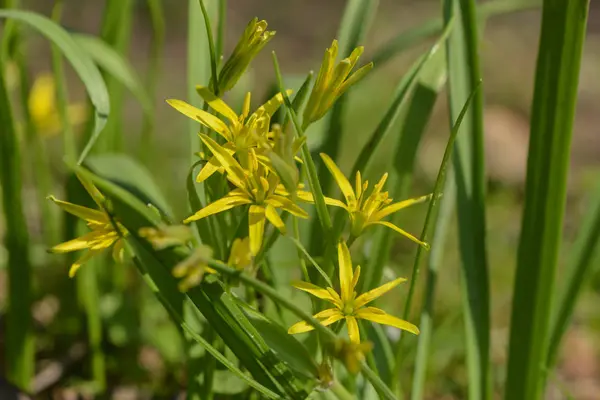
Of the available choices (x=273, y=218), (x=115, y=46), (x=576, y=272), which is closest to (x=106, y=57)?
(x=115, y=46)

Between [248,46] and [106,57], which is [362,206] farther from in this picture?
[106,57]

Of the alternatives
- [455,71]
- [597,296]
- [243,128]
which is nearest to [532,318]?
[455,71]

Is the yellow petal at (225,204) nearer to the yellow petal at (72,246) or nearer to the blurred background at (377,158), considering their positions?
the yellow petal at (72,246)

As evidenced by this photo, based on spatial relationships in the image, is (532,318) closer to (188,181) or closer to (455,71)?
(455,71)

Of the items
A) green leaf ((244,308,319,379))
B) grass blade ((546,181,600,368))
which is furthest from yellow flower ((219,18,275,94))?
grass blade ((546,181,600,368))

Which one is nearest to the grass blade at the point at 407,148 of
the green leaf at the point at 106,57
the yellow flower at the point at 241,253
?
the yellow flower at the point at 241,253

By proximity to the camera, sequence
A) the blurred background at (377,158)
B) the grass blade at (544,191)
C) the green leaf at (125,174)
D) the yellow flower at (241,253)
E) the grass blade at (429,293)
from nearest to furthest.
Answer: the yellow flower at (241,253) → the grass blade at (544,191) → the grass blade at (429,293) → the green leaf at (125,174) → the blurred background at (377,158)
